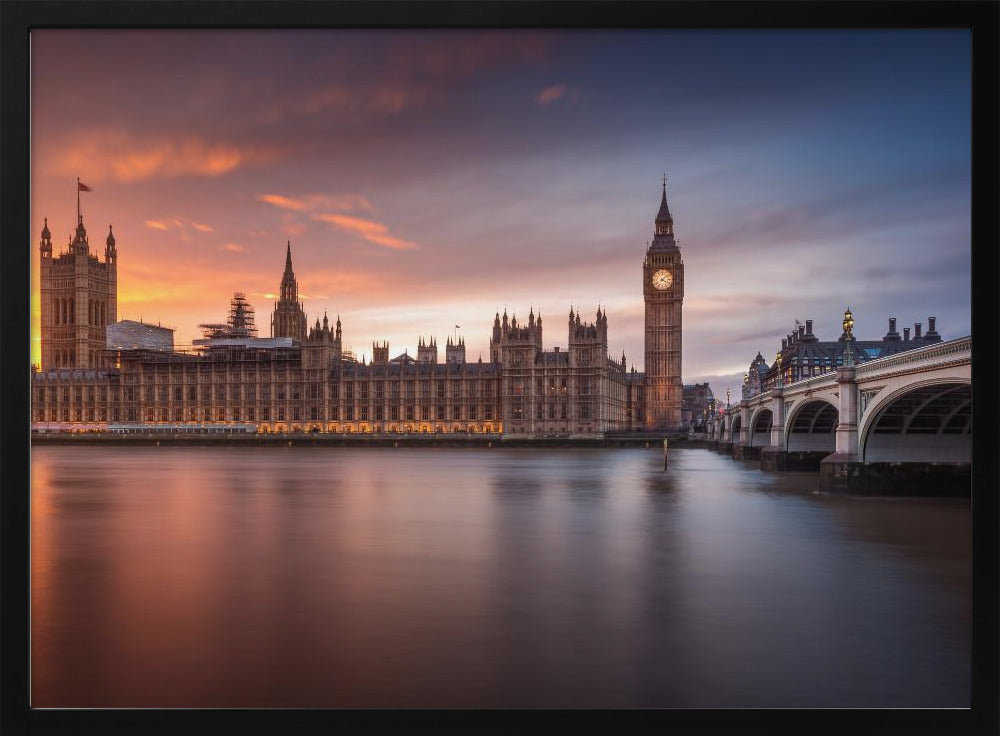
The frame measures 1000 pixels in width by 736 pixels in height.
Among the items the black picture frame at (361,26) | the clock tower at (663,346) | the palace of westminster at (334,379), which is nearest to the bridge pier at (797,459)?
the black picture frame at (361,26)

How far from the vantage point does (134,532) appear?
17000 millimetres

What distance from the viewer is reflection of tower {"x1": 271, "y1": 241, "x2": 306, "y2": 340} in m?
108

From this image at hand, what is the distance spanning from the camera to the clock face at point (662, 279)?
89812mm

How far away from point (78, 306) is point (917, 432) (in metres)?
86.9

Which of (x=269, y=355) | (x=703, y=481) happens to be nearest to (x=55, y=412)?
(x=269, y=355)

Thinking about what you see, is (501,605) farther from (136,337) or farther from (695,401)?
(695,401)

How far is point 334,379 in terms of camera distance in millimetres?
85750

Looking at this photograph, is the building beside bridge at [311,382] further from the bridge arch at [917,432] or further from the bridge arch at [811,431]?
the bridge arch at [917,432]

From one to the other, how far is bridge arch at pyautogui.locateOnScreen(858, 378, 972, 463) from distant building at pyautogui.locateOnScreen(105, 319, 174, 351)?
86261mm

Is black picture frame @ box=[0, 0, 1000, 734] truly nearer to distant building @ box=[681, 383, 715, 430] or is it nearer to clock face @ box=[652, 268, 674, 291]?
clock face @ box=[652, 268, 674, 291]

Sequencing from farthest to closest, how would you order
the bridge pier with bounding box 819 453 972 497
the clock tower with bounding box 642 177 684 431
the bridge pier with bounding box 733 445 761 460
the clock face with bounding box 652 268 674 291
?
the clock face with bounding box 652 268 674 291
the clock tower with bounding box 642 177 684 431
the bridge pier with bounding box 733 445 761 460
the bridge pier with bounding box 819 453 972 497

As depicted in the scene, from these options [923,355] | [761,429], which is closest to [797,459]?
[761,429]

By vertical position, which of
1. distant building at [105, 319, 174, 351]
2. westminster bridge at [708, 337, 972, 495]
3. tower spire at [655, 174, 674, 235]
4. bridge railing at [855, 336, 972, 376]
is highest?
tower spire at [655, 174, 674, 235]

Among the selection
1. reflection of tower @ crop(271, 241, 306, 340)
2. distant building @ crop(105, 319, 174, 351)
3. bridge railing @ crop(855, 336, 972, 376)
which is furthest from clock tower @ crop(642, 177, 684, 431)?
bridge railing @ crop(855, 336, 972, 376)
